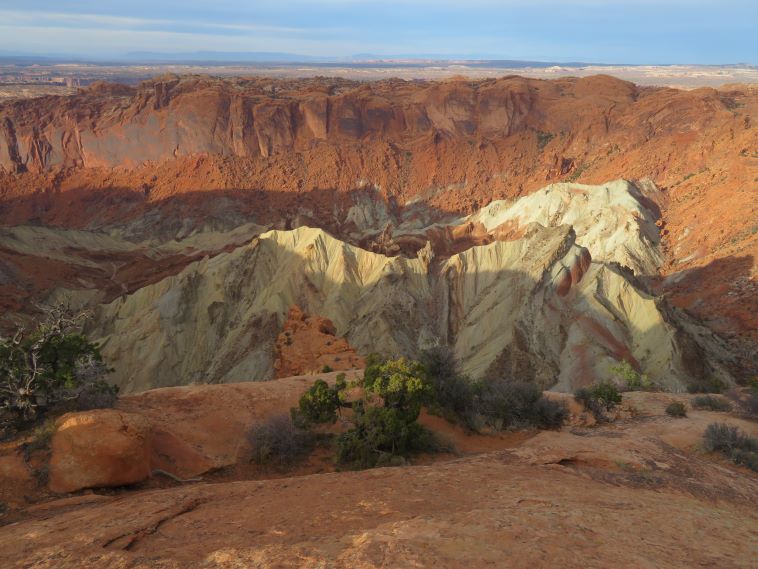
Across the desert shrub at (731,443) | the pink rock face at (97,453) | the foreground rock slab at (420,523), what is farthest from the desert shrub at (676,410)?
the pink rock face at (97,453)

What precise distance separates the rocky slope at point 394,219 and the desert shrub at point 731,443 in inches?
587

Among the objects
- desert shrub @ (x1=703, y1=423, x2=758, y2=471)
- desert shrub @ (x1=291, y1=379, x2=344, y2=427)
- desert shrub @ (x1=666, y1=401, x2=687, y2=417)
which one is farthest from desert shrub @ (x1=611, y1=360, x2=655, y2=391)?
desert shrub @ (x1=291, y1=379, x2=344, y2=427)

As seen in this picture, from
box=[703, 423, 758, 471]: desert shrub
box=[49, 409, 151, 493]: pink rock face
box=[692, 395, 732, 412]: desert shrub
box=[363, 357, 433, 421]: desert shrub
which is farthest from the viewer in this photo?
box=[692, 395, 732, 412]: desert shrub

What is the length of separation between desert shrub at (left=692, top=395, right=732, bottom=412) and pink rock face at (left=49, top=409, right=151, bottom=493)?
17.3 metres

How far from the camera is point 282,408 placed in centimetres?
1641

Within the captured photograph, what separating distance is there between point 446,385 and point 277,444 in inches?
234

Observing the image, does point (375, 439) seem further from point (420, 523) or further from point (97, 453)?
point (97, 453)

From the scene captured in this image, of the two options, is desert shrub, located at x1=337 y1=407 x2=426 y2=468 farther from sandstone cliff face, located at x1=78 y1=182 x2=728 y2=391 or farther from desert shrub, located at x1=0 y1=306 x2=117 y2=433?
sandstone cliff face, located at x1=78 y1=182 x2=728 y2=391

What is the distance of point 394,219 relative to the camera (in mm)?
72938

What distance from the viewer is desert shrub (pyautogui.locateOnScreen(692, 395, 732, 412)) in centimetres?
1864

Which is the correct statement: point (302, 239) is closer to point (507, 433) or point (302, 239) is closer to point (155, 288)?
point (155, 288)

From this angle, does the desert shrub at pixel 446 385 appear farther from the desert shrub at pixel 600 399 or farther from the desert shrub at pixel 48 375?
the desert shrub at pixel 48 375

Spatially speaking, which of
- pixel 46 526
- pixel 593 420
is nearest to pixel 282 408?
pixel 46 526

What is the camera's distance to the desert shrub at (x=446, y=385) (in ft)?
55.2
